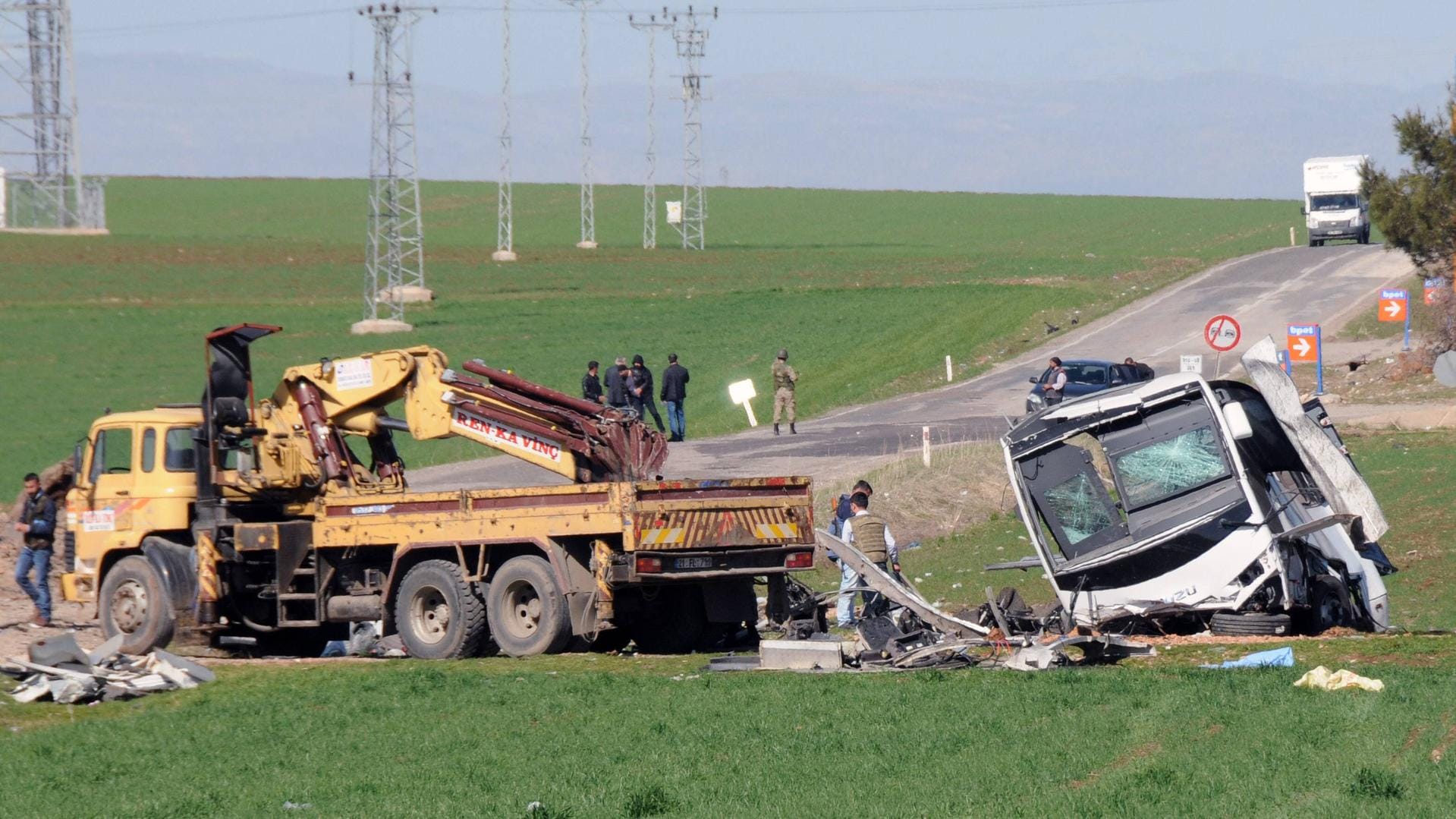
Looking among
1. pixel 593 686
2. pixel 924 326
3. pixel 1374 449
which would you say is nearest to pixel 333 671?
pixel 593 686

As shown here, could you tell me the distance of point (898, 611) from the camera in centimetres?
1523

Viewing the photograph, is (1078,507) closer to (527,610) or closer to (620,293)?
(527,610)

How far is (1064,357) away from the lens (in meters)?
46.7

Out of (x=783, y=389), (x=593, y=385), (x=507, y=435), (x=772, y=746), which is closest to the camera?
(x=772, y=746)

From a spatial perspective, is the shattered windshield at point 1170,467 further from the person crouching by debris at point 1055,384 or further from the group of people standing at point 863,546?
the person crouching by debris at point 1055,384

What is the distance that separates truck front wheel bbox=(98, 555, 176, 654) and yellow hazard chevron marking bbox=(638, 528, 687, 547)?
544 cm

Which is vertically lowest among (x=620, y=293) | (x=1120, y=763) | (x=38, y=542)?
(x=38, y=542)

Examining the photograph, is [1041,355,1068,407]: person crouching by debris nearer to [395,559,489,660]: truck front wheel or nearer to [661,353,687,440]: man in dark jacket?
[661,353,687,440]: man in dark jacket

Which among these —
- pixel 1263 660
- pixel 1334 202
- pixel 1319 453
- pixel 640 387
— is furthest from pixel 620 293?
pixel 1263 660

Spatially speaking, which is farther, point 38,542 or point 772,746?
point 38,542

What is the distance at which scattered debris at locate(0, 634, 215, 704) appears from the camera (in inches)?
572

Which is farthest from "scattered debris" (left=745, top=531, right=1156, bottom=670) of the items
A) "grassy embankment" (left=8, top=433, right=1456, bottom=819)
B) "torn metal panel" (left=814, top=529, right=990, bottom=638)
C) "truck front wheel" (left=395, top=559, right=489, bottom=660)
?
"truck front wheel" (left=395, top=559, right=489, bottom=660)

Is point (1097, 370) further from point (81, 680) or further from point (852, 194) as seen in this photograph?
point (852, 194)

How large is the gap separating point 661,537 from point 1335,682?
611 cm
